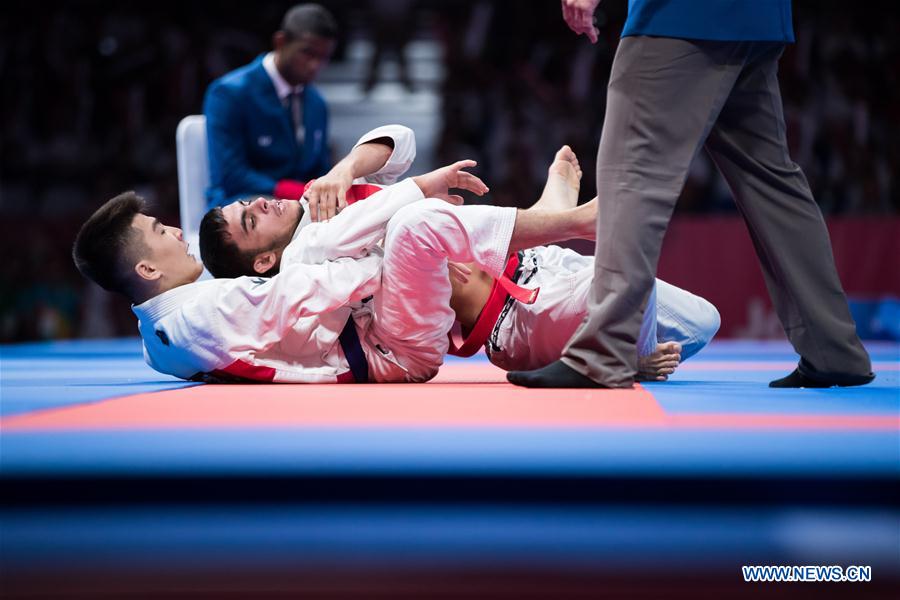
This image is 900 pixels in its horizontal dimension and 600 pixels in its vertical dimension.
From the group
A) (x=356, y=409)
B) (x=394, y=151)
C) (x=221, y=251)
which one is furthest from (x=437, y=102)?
(x=356, y=409)

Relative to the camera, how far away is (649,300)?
1.91 metres

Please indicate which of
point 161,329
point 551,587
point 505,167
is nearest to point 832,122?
point 505,167

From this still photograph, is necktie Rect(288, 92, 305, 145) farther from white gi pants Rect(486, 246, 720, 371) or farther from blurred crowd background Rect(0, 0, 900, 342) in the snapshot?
blurred crowd background Rect(0, 0, 900, 342)

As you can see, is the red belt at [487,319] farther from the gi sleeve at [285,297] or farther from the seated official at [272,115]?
the seated official at [272,115]

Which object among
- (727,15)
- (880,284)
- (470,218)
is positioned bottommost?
(880,284)

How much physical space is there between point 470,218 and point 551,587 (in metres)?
0.97

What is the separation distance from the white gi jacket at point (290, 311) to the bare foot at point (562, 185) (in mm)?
323

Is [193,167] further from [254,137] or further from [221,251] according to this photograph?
[221,251]

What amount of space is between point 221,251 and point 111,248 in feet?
0.86

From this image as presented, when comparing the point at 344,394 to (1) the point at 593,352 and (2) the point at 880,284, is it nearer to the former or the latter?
(1) the point at 593,352

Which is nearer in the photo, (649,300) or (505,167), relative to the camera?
(649,300)

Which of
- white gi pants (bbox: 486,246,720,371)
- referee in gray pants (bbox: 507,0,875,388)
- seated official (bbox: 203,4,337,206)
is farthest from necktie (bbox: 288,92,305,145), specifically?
referee in gray pants (bbox: 507,0,875,388)

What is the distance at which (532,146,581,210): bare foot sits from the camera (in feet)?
6.95

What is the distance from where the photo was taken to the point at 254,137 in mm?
3812
